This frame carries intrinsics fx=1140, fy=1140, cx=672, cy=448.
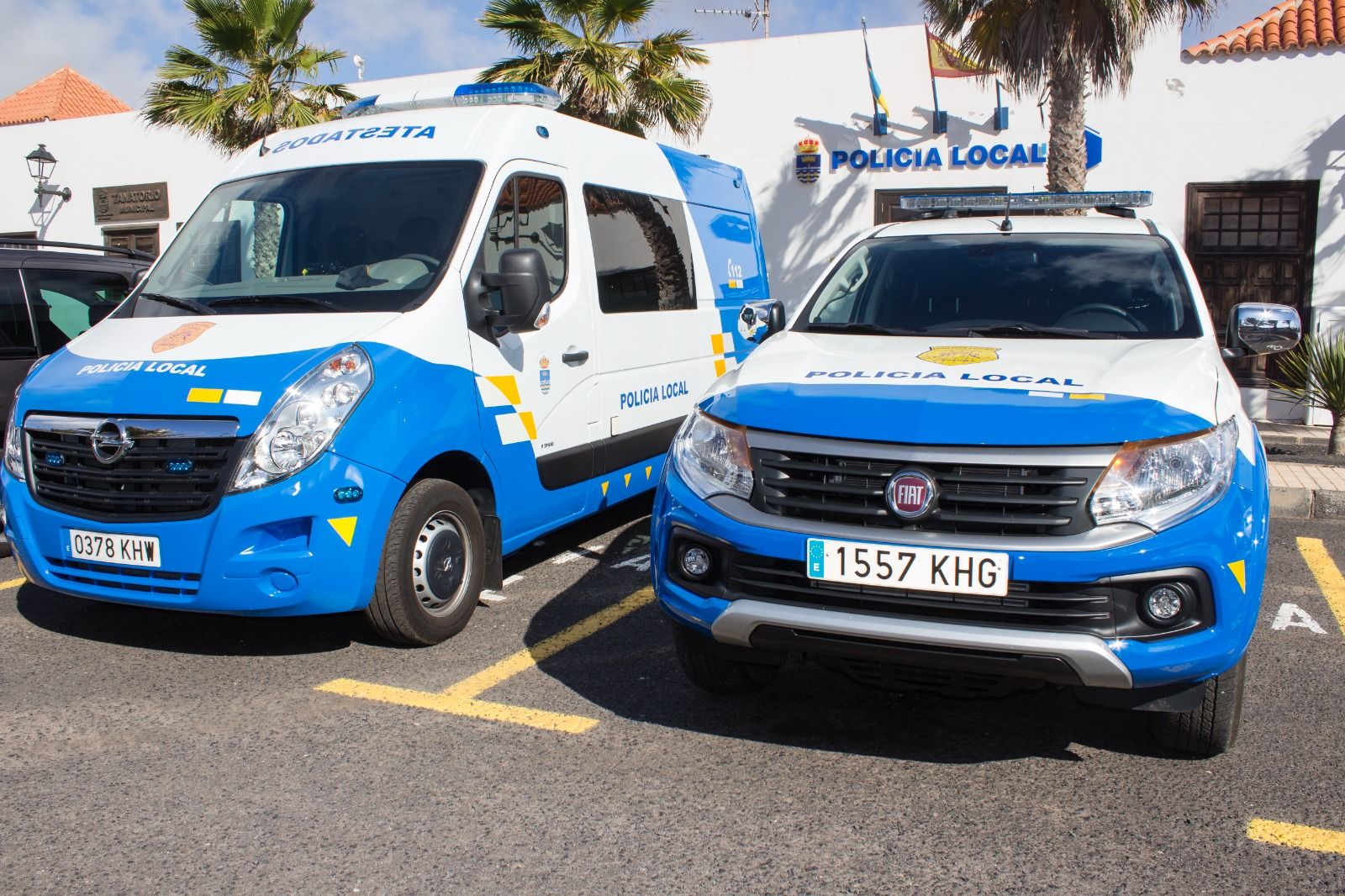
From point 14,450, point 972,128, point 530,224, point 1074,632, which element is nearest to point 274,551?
point 14,450

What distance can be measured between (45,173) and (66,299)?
16.2 metres

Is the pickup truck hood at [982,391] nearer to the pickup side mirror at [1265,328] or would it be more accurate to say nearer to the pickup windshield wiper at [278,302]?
the pickup side mirror at [1265,328]

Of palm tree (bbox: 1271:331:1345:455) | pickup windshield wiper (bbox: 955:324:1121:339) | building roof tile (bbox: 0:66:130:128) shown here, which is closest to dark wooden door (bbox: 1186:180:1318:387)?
palm tree (bbox: 1271:331:1345:455)

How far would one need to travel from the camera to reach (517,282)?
458cm

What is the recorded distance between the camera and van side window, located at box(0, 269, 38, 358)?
6.61 metres

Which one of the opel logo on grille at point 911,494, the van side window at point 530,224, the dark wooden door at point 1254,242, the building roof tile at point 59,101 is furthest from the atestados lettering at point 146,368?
the building roof tile at point 59,101

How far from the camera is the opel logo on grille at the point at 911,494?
3.12 metres

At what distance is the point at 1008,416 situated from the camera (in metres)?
3.16

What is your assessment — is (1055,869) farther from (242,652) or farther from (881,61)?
(881,61)

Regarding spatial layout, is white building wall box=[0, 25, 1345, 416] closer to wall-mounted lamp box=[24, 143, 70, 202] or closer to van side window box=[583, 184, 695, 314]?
wall-mounted lamp box=[24, 143, 70, 202]

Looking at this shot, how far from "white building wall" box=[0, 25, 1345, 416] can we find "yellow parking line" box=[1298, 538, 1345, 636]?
6418 millimetres

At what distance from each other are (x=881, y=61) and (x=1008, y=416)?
12.8 meters

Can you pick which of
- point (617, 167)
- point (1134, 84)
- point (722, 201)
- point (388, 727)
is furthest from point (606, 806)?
point (1134, 84)

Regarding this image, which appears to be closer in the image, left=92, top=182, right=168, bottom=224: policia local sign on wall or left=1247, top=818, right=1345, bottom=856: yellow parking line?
left=1247, top=818, right=1345, bottom=856: yellow parking line
